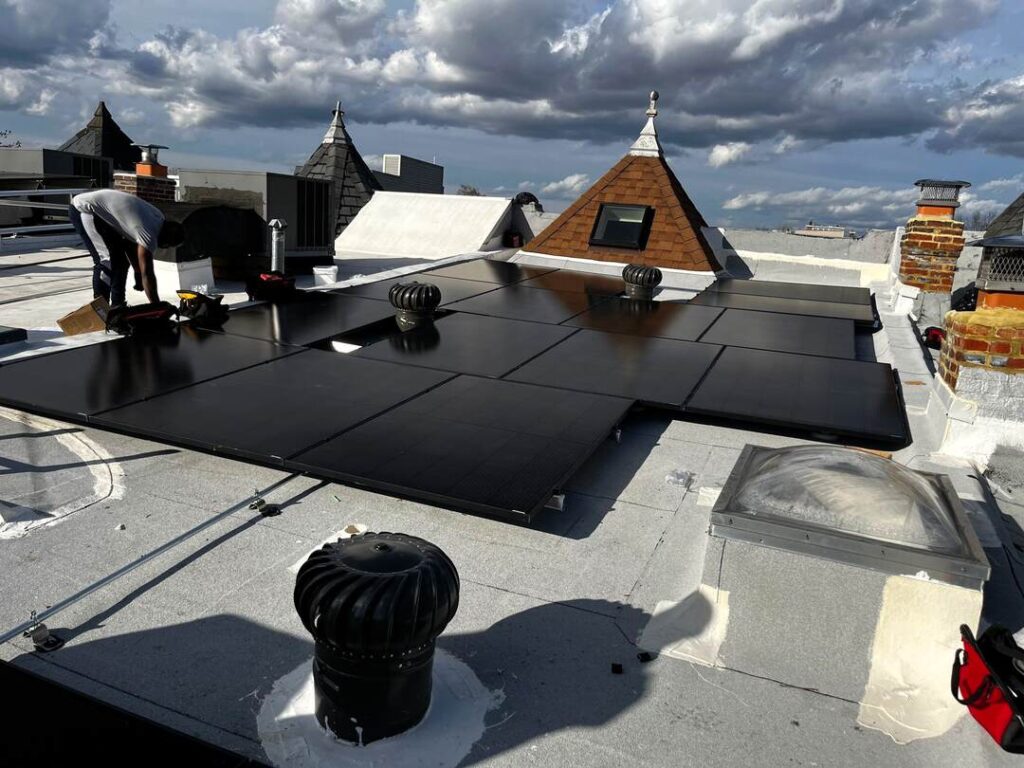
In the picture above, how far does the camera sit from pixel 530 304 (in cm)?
1186

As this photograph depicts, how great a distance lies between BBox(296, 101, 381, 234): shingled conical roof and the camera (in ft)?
68.3

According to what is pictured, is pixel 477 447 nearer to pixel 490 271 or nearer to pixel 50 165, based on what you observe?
pixel 490 271

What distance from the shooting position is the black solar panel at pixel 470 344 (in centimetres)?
780

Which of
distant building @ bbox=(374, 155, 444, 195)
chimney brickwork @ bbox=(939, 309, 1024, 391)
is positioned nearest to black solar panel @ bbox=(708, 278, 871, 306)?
chimney brickwork @ bbox=(939, 309, 1024, 391)

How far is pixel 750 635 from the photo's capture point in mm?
→ 3502

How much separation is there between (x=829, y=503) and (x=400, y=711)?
2131 mm

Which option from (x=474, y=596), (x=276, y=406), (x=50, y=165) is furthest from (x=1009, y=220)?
(x=50, y=165)

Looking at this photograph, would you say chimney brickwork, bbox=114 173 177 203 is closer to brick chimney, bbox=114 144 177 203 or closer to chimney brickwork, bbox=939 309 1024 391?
brick chimney, bbox=114 144 177 203

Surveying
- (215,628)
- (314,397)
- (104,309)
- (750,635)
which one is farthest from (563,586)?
(104,309)

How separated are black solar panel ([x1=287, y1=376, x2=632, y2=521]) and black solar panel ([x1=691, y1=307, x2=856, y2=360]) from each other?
368 centimetres

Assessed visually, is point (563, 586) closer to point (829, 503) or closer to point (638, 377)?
point (829, 503)

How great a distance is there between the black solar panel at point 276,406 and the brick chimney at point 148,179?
9086 mm

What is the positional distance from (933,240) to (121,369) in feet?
44.4

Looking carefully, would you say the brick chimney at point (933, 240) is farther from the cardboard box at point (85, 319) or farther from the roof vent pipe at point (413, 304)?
the cardboard box at point (85, 319)
